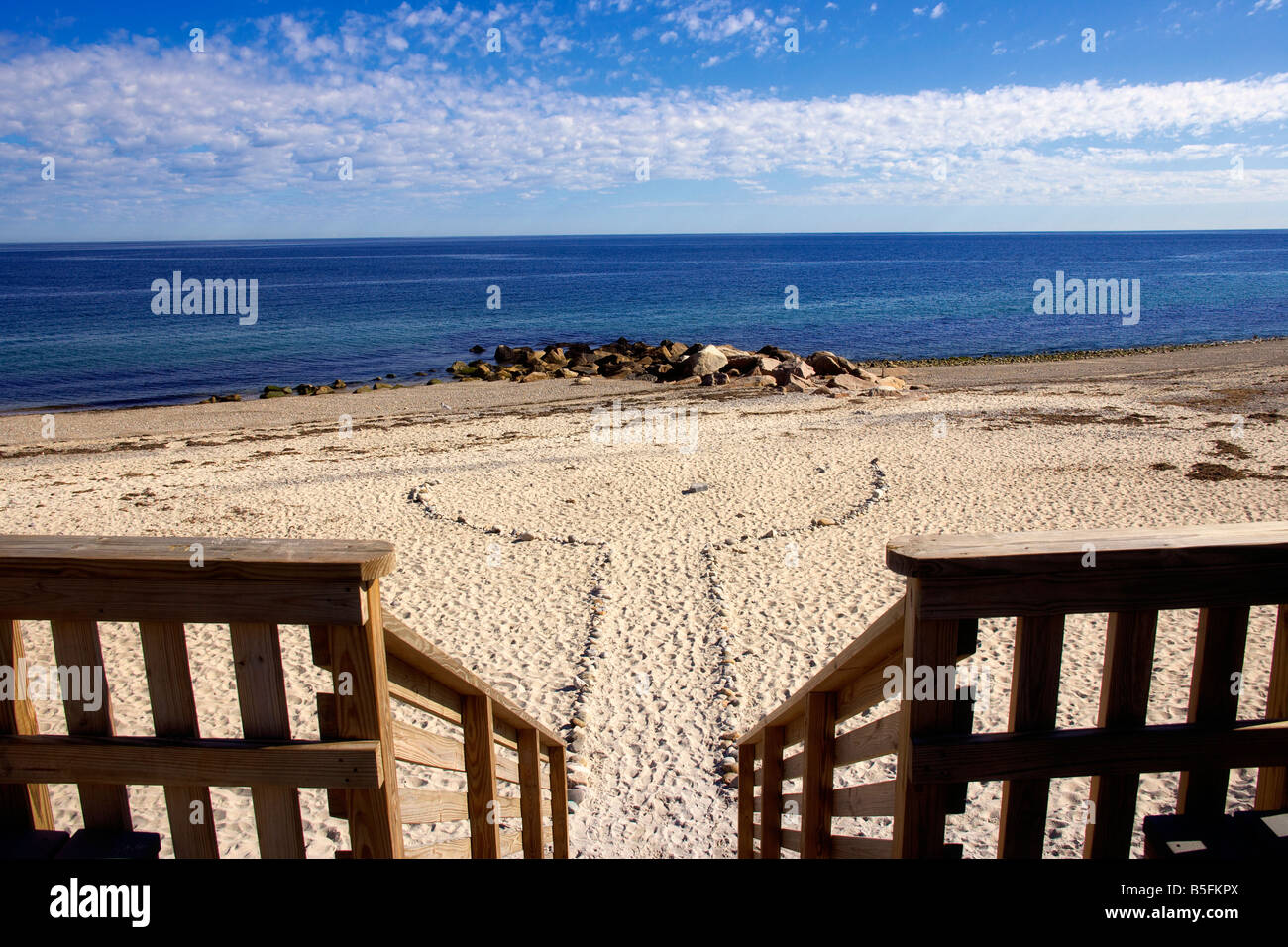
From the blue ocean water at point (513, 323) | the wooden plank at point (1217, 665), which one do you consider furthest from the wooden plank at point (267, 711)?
the blue ocean water at point (513, 323)

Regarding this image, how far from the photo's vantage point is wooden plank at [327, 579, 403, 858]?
206 cm

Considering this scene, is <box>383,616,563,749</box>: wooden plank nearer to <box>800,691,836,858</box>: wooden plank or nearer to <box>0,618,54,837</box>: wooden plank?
<box>0,618,54,837</box>: wooden plank

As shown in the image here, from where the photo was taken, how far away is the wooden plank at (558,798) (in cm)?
493

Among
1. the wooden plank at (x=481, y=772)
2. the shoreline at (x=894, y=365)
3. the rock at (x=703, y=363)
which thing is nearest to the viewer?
the wooden plank at (x=481, y=772)

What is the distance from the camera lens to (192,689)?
216cm

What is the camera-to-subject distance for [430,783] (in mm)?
6457

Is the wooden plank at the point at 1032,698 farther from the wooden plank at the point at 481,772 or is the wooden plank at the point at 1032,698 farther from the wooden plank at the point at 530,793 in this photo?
the wooden plank at the point at 530,793

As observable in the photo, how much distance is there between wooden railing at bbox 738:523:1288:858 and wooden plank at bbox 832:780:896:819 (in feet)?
2.26

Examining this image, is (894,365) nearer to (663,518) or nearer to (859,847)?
(663,518)

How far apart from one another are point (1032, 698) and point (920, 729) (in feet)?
0.96

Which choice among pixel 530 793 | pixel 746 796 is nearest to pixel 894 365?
pixel 746 796

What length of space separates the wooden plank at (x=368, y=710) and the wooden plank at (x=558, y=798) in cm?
274
